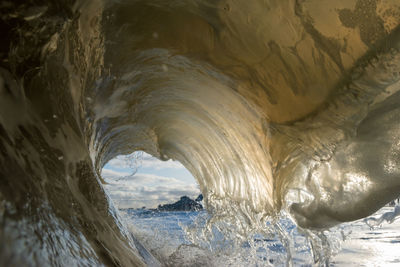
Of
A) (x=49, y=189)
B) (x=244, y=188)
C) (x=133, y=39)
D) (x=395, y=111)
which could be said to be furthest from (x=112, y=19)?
(x=244, y=188)

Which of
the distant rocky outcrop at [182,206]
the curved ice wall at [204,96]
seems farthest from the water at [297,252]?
the distant rocky outcrop at [182,206]

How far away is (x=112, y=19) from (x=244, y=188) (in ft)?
8.54

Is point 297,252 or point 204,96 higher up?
point 204,96

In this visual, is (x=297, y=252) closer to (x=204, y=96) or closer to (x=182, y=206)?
(x=204, y=96)

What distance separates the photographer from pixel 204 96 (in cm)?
335

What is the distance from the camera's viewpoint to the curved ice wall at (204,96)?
3.68ft

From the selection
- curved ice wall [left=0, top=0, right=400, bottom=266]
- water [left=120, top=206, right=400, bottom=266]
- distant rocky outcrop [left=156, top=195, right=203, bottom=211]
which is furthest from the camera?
distant rocky outcrop [left=156, top=195, right=203, bottom=211]

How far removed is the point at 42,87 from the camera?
1400 mm

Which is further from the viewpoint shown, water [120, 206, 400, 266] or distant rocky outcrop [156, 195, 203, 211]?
distant rocky outcrop [156, 195, 203, 211]

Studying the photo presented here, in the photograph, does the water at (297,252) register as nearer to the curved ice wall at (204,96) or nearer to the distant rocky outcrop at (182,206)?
the curved ice wall at (204,96)

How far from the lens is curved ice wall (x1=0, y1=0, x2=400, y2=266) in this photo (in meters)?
1.12

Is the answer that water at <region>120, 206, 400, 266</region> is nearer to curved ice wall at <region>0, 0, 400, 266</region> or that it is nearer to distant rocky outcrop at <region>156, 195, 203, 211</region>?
curved ice wall at <region>0, 0, 400, 266</region>

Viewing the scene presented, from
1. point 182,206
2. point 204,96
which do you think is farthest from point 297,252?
point 182,206

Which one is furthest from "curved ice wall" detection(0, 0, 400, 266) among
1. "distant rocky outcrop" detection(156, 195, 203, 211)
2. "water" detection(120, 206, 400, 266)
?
"distant rocky outcrop" detection(156, 195, 203, 211)
